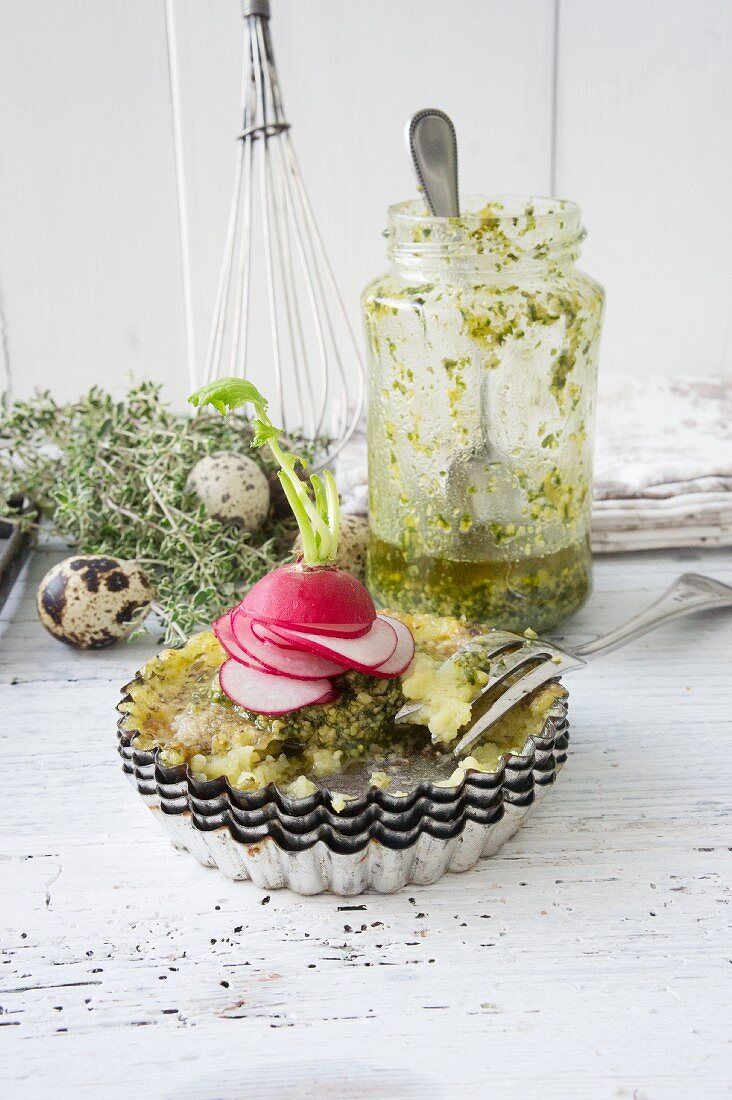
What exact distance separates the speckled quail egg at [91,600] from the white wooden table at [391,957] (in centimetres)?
14

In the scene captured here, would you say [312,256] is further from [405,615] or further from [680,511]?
[405,615]

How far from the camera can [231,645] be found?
0.61 metres

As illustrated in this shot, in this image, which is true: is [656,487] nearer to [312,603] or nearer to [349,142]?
[312,603]

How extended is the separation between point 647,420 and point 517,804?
71 centimetres

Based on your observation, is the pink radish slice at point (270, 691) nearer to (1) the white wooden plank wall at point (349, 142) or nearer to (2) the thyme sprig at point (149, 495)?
(2) the thyme sprig at point (149, 495)

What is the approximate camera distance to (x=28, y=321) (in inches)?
61.8

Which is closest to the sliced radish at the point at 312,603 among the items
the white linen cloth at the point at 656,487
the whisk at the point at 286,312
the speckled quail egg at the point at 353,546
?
the speckled quail egg at the point at 353,546

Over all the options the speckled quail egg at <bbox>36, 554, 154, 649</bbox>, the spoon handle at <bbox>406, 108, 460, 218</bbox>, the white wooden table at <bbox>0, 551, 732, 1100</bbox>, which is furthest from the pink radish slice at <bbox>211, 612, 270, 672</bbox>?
the spoon handle at <bbox>406, 108, 460, 218</bbox>

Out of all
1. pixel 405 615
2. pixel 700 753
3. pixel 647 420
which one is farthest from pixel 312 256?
pixel 700 753

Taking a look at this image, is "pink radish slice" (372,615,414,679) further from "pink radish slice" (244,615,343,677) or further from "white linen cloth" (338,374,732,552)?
"white linen cloth" (338,374,732,552)

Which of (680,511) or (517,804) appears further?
(680,511)

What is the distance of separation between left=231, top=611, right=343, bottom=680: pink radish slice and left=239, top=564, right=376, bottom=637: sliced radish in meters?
0.01

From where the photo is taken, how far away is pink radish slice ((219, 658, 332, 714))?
586mm

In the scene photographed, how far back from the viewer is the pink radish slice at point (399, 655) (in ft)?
2.01
